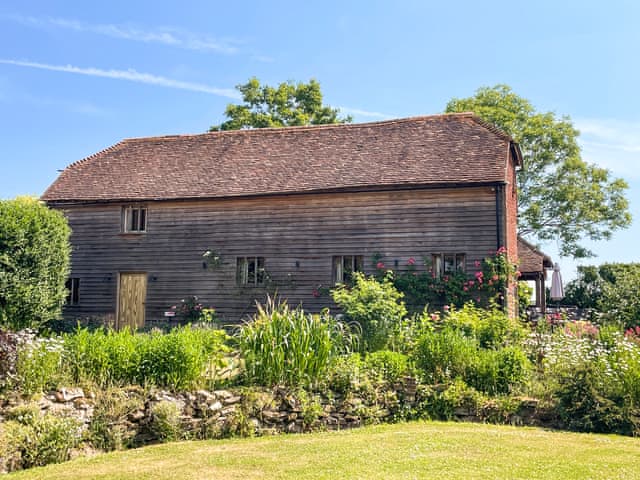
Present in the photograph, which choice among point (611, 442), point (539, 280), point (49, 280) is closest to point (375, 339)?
point (611, 442)

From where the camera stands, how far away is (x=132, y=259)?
2230 centimetres

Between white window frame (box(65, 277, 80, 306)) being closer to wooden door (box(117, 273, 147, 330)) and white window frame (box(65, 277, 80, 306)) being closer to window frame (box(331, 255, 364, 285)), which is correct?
wooden door (box(117, 273, 147, 330))

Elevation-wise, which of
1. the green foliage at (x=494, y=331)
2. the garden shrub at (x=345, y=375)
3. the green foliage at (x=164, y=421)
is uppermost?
the green foliage at (x=494, y=331)

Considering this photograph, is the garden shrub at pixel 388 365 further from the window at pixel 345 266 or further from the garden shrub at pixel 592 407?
the window at pixel 345 266

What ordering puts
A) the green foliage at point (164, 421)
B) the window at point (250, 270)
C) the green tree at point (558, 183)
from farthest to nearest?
the green tree at point (558, 183), the window at point (250, 270), the green foliage at point (164, 421)

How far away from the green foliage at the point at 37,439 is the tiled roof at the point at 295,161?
1273cm

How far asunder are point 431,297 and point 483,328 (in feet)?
18.8

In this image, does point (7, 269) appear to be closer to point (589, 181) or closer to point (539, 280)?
point (539, 280)

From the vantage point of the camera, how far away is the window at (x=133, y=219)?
22.6m

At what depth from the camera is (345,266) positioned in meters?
20.0

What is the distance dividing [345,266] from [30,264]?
8.92m

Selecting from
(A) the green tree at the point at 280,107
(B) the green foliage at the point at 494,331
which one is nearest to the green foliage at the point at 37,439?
(B) the green foliage at the point at 494,331

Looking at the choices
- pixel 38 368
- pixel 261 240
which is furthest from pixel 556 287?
pixel 38 368

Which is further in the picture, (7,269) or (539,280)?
(539,280)
